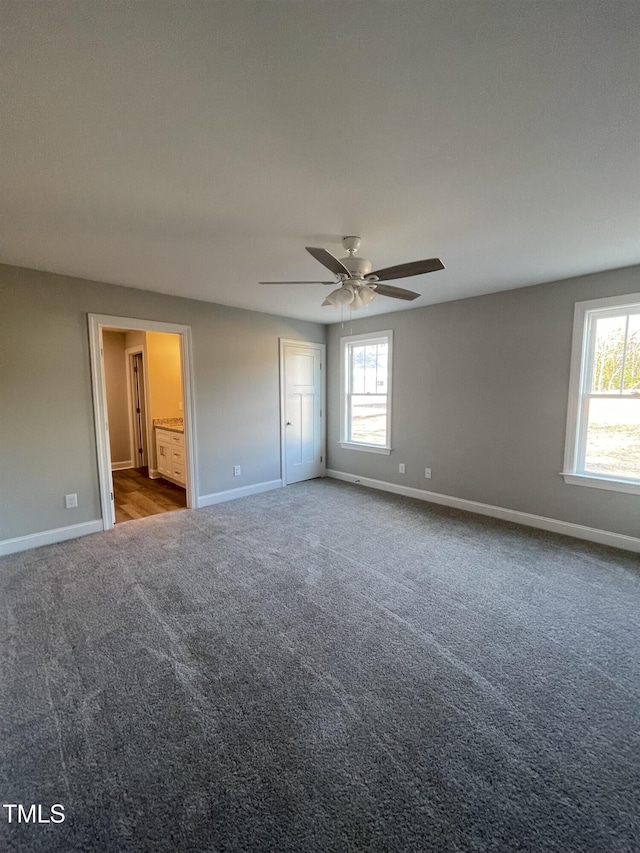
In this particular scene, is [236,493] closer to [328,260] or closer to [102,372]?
[102,372]

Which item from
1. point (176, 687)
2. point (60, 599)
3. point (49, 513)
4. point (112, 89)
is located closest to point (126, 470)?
point (49, 513)

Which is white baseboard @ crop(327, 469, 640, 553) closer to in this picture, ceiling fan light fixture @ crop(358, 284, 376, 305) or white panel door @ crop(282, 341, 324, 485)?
white panel door @ crop(282, 341, 324, 485)

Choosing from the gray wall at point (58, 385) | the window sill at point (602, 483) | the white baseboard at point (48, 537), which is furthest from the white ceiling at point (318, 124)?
the white baseboard at point (48, 537)

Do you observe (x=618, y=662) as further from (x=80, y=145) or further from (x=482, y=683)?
(x=80, y=145)

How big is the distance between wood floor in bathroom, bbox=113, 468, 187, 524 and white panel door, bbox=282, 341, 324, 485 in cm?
161

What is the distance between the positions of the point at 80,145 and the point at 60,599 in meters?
2.68

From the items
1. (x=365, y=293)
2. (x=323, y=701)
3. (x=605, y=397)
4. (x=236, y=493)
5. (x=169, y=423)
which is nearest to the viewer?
(x=323, y=701)

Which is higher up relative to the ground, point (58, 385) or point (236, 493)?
point (58, 385)

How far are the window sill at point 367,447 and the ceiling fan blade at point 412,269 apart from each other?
2986mm

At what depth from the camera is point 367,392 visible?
17.4 feet

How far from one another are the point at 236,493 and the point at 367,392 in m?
2.36

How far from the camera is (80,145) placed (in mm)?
1548

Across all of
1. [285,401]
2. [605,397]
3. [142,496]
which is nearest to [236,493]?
[142,496]

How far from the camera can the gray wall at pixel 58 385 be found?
3.08m
